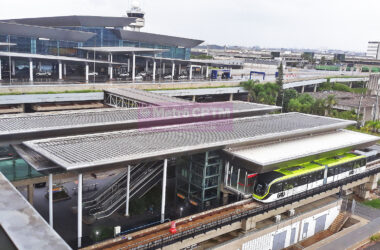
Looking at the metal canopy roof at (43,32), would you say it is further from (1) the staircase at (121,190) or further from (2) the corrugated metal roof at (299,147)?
(2) the corrugated metal roof at (299,147)

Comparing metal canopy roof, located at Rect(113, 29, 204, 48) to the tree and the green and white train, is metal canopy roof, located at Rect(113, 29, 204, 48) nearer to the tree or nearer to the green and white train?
the tree

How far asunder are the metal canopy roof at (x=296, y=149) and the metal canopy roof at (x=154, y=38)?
4836 cm

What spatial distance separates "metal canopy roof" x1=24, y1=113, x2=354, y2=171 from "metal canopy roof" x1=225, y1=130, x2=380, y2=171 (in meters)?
0.61

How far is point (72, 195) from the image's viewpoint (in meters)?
26.5

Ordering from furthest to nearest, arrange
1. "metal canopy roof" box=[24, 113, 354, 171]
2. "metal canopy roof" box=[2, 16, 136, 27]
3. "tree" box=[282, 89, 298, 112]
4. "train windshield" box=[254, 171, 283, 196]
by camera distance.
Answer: "metal canopy roof" box=[2, 16, 136, 27] → "tree" box=[282, 89, 298, 112] → "train windshield" box=[254, 171, 283, 196] → "metal canopy roof" box=[24, 113, 354, 171]

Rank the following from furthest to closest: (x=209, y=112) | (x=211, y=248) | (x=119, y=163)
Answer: (x=209, y=112)
(x=211, y=248)
(x=119, y=163)

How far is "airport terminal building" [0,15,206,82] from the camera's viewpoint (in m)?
57.7

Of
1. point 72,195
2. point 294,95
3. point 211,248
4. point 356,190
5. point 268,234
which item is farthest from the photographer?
point 294,95

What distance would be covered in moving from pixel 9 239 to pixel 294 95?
62.9 m

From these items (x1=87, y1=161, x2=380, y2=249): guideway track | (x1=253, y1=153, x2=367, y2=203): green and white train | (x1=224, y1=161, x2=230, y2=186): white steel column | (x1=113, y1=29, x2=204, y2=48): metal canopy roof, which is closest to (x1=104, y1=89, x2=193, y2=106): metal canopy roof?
(x1=224, y1=161, x2=230, y2=186): white steel column

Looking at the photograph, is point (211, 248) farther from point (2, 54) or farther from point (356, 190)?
point (2, 54)

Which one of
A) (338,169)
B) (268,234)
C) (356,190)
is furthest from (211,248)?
(356,190)

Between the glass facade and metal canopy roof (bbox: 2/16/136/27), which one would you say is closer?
the glass facade

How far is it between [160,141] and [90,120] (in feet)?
22.6
